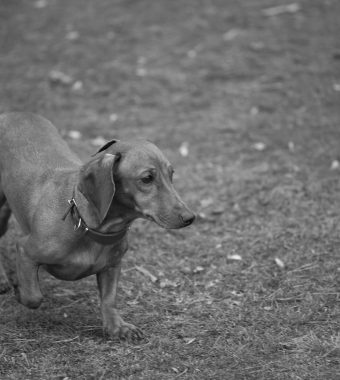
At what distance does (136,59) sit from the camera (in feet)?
30.5

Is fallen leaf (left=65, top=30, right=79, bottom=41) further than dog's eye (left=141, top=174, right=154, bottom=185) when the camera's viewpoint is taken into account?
Yes

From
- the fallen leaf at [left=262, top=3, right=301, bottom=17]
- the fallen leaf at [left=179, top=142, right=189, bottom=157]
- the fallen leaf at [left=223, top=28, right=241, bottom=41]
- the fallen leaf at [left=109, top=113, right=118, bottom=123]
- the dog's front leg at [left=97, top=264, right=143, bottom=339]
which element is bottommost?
the fallen leaf at [left=262, top=3, right=301, bottom=17]

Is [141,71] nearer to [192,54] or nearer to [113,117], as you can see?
[192,54]

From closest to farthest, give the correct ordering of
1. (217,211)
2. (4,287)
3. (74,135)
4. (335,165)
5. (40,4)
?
(4,287) < (217,211) < (335,165) < (74,135) < (40,4)

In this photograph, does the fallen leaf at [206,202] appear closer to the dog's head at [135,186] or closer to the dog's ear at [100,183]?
the dog's head at [135,186]

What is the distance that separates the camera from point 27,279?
13.6ft

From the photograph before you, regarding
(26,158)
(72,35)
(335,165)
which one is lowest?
(72,35)

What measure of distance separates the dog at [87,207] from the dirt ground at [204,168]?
348 millimetres

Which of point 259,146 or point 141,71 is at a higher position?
point 259,146

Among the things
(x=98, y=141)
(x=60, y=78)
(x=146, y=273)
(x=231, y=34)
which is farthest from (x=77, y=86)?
(x=146, y=273)

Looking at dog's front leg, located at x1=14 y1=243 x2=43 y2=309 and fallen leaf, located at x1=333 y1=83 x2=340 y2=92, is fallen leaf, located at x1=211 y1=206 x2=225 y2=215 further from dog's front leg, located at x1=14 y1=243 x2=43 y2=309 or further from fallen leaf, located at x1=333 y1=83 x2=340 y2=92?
fallen leaf, located at x1=333 y1=83 x2=340 y2=92

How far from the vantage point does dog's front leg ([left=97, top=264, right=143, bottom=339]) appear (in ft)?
13.7

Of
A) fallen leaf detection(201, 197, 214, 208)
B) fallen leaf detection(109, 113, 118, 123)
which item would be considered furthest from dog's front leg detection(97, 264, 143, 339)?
fallen leaf detection(109, 113, 118, 123)

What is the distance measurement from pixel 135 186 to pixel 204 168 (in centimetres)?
292
